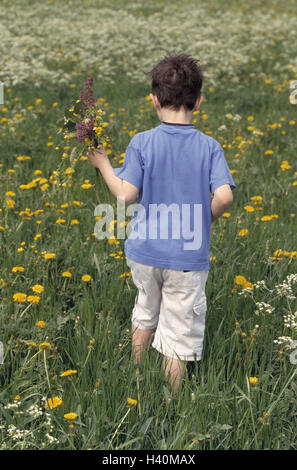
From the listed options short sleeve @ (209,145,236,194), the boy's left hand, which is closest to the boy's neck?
short sleeve @ (209,145,236,194)

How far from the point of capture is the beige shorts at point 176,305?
94.9 inches

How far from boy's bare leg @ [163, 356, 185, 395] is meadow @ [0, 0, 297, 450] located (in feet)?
0.14

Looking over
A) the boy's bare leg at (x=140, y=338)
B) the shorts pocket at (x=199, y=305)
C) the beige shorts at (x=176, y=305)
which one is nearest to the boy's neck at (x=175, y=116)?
the beige shorts at (x=176, y=305)

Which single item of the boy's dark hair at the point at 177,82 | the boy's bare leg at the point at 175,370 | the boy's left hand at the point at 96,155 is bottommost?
the boy's bare leg at the point at 175,370

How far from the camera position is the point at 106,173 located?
7.73 ft

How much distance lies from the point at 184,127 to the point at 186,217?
0.37 m

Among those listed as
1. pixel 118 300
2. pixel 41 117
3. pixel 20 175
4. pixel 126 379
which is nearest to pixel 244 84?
pixel 41 117

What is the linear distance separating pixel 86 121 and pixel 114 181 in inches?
10.5

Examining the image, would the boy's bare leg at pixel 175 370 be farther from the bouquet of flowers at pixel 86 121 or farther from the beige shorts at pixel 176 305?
the bouquet of flowers at pixel 86 121

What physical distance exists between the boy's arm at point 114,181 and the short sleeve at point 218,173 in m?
0.32

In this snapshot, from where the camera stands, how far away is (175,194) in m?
2.35

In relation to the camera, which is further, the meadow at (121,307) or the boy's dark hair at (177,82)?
the boy's dark hair at (177,82)

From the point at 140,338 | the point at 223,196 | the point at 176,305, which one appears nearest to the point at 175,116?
the point at 223,196

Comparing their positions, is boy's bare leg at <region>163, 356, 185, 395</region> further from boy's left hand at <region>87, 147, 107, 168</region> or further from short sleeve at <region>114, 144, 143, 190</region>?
boy's left hand at <region>87, 147, 107, 168</region>
